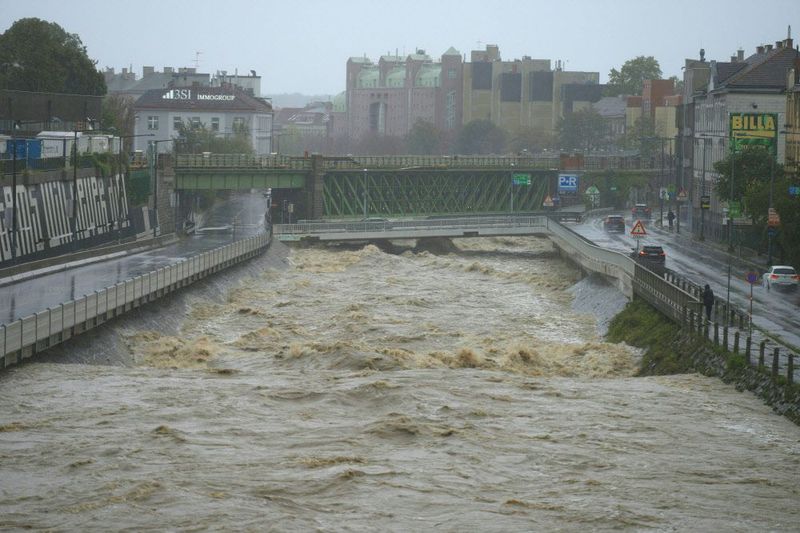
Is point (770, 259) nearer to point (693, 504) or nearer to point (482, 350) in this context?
point (482, 350)

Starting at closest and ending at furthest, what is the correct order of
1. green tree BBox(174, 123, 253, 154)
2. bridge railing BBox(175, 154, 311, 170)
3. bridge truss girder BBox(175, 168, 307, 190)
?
1. bridge truss girder BBox(175, 168, 307, 190)
2. bridge railing BBox(175, 154, 311, 170)
3. green tree BBox(174, 123, 253, 154)

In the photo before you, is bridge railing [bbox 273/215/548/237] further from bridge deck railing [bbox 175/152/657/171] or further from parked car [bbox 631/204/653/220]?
parked car [bbox 631/204/653/220]

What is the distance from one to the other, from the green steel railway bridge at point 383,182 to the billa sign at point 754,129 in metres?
32.2

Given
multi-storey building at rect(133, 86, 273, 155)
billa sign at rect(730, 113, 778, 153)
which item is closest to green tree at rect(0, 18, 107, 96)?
multi-storey building at rect(133, 86, 273, 155)

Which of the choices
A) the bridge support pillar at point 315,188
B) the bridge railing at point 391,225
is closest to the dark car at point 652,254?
the bridge railing at point 391,225

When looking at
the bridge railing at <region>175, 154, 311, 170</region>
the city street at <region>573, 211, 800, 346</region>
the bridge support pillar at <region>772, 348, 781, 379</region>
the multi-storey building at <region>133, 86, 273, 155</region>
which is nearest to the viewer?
the bridge support pillar at <region>772, 348, 781, 379</region>

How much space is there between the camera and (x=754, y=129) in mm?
101188

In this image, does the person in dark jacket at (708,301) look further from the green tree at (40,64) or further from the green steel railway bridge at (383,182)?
the green tree at (40,64)

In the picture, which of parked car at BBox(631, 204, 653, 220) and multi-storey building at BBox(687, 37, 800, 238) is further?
parked car at BBox(631, 204, 653, 220)

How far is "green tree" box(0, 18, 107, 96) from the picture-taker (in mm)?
122125

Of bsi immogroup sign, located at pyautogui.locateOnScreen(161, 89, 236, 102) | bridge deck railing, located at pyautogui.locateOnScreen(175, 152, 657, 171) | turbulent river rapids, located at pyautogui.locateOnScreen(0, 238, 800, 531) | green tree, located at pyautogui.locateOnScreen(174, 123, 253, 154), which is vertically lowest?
turbulent river rapids, located at pyautogui.locateOnScreen(0, 238, 800, 531)

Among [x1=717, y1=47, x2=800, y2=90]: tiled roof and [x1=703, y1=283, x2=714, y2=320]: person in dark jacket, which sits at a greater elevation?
[x1=717, y1=47, x2=800, y2=90]: tiled roof

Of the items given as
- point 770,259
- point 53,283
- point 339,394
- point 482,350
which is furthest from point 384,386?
point 770,259

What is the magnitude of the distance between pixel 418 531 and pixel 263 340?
28540mm
